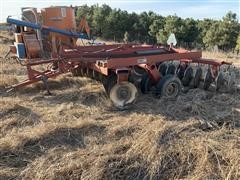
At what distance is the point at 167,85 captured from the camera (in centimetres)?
Answer: 666

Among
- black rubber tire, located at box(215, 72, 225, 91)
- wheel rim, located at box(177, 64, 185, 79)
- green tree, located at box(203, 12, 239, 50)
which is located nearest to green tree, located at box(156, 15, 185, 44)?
green tree, located at box(203, 12, 239, 50)

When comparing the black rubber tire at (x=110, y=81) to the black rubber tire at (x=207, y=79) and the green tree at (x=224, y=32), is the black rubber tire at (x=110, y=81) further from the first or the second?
the green tree at (x=224, y=32)

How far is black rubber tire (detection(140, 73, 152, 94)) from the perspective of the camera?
6873 millimetres

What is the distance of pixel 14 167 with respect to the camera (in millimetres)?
4191

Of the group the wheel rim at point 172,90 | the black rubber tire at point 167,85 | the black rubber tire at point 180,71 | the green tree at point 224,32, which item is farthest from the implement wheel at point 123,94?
the green tree at point 224,32

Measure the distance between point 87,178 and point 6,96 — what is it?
3.62 m

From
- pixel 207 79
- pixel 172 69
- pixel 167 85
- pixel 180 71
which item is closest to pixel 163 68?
pixel 172 69

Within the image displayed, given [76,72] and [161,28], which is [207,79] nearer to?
[76,72]

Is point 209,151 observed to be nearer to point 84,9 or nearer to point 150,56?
point 150,56

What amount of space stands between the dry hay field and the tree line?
1507 centimetres

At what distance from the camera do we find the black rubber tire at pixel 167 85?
21.8ft

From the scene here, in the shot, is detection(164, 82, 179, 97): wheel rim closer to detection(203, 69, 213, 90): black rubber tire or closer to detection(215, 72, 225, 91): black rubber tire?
detection(203, 69, 213, 90): black rubber tire

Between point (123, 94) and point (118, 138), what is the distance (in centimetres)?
156

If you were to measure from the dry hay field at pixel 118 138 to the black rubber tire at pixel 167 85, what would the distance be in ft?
0.63
